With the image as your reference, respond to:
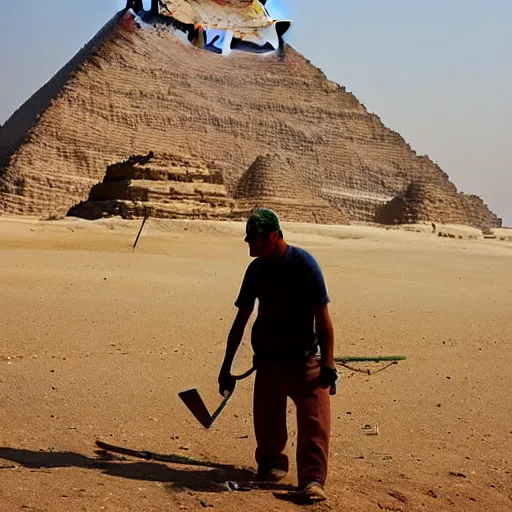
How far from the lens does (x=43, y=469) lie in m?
3.99

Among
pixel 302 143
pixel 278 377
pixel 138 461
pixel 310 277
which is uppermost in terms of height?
pixel 302 143

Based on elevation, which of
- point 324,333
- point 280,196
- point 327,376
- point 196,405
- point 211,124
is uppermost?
point 211,124

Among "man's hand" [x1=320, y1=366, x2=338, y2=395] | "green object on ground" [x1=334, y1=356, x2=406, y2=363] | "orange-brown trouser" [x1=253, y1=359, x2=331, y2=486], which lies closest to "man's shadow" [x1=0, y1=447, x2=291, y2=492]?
"orange-brown trouser" [x1=253, y1=359, x2=331, y2=486]

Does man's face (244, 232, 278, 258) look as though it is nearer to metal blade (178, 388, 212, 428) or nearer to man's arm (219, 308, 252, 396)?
man's arm (219, 308, 252, 396)

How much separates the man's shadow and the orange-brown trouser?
0.16 m

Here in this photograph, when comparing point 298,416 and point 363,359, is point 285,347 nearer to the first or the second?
point 298,416

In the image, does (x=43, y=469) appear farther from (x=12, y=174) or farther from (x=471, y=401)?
(x=12, y=174)

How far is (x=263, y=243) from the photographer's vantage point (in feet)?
13.5

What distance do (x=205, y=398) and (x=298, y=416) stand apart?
57.1 inches

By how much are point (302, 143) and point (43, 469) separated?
82574 mm

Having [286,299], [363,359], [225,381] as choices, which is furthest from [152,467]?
[363,359]

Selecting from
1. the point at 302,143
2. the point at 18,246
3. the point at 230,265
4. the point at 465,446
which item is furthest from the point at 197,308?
the point at 302,143

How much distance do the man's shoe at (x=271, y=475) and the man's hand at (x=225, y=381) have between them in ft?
1.35

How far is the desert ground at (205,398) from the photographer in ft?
13.1
